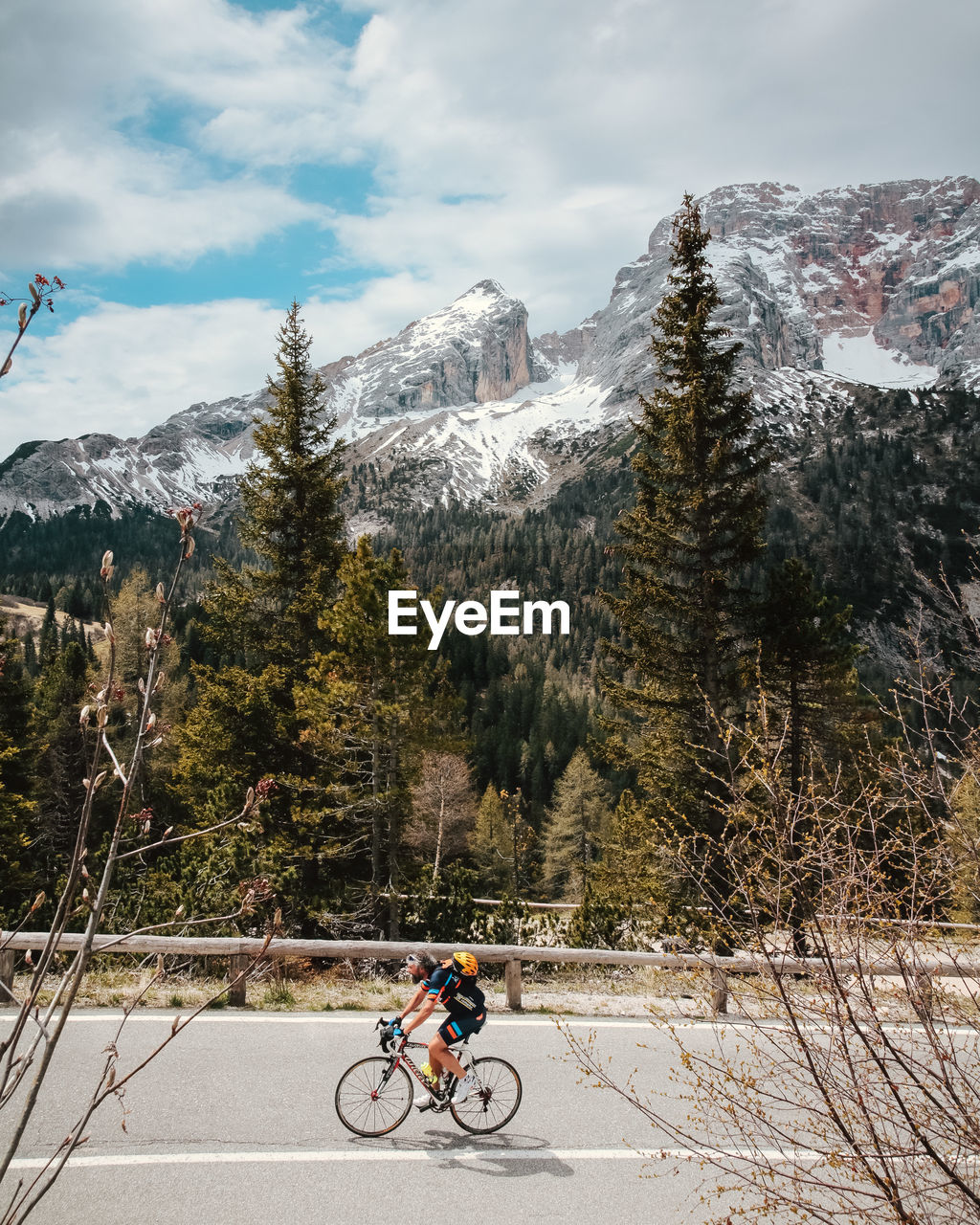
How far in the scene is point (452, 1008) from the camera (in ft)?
20.9

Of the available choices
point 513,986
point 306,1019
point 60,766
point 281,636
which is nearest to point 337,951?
point 306,1019

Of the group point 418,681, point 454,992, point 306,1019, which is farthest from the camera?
point 418,681

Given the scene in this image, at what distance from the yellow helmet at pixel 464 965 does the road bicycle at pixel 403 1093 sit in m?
0.54

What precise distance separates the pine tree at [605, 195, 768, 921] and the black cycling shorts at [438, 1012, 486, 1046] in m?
8.25

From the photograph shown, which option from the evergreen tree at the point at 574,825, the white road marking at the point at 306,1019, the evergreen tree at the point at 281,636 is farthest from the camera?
the evergreen tree at the point at 574,825

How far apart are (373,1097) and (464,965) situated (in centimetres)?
125

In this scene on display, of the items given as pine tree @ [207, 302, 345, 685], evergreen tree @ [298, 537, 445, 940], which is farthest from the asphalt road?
pine tree @ [207, 302, 345, 685]

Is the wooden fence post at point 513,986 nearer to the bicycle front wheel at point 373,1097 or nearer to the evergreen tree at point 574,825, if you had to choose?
the bicycle front wheel at point 373,1097

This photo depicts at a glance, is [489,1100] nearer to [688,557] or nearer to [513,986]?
[513,986]

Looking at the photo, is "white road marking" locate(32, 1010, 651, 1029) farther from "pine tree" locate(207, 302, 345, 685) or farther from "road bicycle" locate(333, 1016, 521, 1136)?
"pine tree" locate(207, 302, 345, 685)

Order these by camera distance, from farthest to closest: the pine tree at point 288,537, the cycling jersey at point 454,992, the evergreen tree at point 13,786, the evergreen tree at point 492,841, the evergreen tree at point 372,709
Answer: the evergreen tree at point 492,841 → the evergreen tree at point 13,786 → the pine tree at point 288,537 → the evergreen tree at point 372,709 → the cycling jersey at point 454,992

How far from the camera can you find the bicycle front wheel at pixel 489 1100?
641cm

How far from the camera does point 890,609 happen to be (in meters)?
156

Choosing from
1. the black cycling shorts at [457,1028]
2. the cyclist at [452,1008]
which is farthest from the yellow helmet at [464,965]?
the black cycling shorts at [457,1028]
